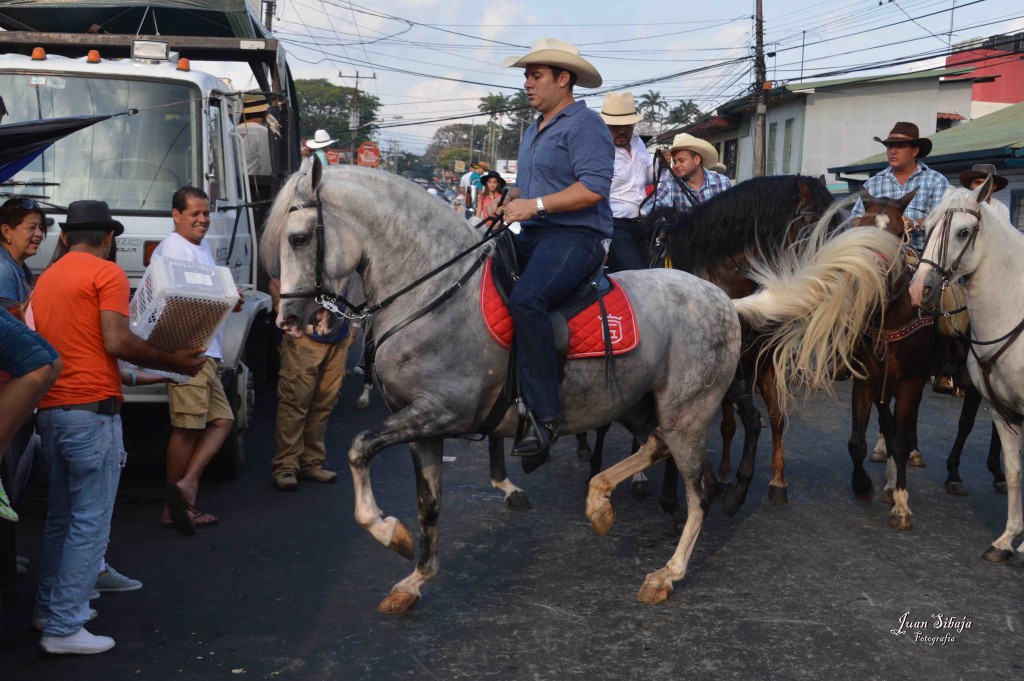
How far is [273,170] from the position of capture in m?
8.99

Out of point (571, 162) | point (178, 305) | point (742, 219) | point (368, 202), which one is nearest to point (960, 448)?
point (742, 219)

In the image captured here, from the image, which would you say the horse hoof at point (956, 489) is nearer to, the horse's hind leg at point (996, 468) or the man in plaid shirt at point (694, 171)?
the horse's hind leg at point (996, 468)

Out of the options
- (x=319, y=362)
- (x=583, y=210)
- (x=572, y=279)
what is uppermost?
(x=583, y=210)

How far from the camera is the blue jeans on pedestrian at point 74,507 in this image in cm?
424

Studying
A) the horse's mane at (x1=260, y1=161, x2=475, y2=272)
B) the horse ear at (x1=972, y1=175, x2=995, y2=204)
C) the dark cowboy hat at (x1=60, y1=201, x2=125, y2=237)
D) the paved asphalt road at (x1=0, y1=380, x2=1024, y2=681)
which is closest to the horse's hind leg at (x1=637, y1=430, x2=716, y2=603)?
the paved asphalt road at (x1=0, y1=380, x2=1024, y2=681)

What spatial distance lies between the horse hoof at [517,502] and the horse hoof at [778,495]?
5.74 feet

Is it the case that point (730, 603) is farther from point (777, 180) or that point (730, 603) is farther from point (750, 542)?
point (777, 180)

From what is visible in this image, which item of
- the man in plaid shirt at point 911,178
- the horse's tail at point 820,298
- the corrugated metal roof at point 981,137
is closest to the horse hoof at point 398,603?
the horse's tail at point 820,298

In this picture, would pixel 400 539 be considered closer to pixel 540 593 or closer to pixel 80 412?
pixel 540 593

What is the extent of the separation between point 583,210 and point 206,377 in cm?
270

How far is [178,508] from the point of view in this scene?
5.93 m

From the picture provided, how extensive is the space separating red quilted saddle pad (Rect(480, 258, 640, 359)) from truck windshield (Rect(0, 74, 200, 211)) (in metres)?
3.34

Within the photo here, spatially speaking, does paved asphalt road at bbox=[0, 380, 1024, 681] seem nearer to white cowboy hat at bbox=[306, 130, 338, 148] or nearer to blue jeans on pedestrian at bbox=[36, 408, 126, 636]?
blue jeans on pedestrian at bbox=[36, 408, 126, 636]

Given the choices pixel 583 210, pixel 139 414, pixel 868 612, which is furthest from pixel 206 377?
pixel 868 612
